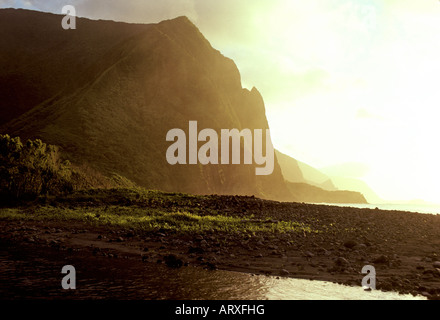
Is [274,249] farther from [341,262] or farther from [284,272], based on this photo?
[284,272]

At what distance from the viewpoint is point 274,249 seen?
653 inches

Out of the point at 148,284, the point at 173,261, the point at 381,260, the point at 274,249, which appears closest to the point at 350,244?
the point at 381,260

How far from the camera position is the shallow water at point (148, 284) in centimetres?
989

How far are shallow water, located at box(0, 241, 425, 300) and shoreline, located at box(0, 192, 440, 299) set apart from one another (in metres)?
0.96

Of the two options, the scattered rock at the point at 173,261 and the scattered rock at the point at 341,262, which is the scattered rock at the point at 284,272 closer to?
the scattered rock at the point at 341,262

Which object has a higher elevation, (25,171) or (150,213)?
(25,171)

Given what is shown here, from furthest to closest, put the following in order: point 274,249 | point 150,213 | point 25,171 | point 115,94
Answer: point 115,94
point 25,171
point 150,213
point 274,249

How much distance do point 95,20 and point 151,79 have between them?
223 ft

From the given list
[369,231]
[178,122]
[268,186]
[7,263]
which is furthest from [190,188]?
[268,186]

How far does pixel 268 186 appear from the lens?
17925 centimetres

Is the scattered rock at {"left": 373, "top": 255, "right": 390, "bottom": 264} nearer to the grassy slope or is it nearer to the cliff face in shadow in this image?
the grassy slope

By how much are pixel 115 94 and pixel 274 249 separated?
78907mm
